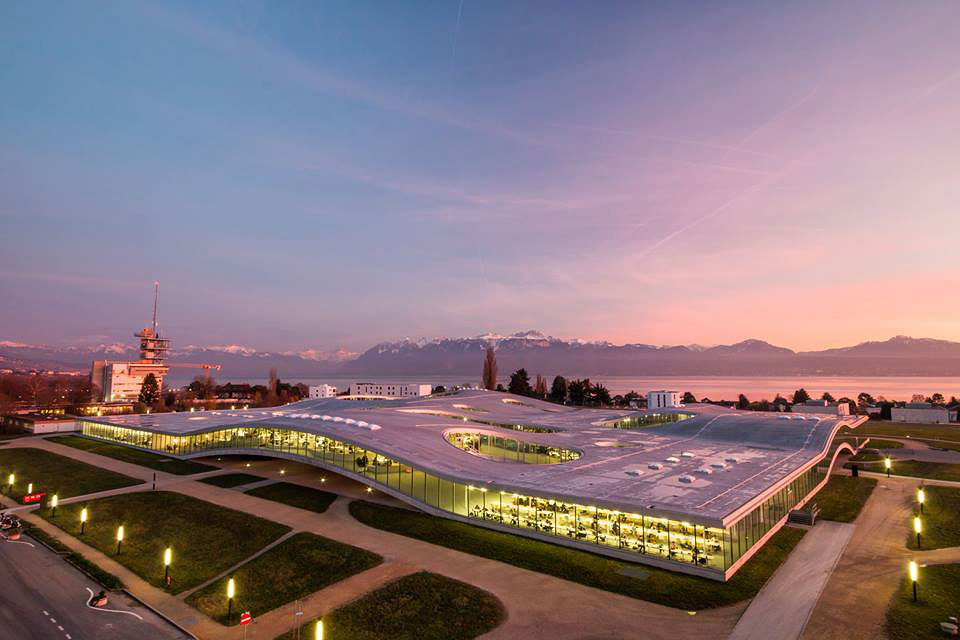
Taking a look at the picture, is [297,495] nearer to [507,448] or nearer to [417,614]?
[507,448]

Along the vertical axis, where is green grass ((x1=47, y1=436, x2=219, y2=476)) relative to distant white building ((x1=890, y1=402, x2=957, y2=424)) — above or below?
below

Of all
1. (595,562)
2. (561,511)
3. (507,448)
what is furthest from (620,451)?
(595,562)

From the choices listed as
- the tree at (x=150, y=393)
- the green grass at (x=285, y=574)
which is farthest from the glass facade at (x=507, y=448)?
the tree at (x=150, y=393)

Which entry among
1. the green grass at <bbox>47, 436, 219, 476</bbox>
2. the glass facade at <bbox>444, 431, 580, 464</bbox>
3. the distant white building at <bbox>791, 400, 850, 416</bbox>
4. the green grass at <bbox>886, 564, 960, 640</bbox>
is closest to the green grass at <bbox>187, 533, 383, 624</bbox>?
the glass facade at <bbox>444, 431, 580, 464</bbox>

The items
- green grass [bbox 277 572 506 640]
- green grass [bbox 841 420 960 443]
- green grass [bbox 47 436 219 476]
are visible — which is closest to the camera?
green grass [bbox 277 572 506 640]

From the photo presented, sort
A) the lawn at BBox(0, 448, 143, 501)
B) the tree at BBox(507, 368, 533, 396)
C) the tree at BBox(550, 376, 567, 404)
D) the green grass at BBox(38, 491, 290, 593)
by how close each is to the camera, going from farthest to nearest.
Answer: the tree at BBox(550, 376, 567, 404) < the tree at BBox(507, 368, 533, 396) < the lawn at BBox(0, 448, 143, 501) < the green grass at BBox(38, 491, 290, 593)

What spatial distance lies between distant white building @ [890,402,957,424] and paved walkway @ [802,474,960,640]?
8789 cm

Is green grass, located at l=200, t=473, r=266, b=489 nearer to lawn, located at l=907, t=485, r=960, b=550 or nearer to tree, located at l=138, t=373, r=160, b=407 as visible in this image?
lawn, located at l=907, t=485, r=960, b=550

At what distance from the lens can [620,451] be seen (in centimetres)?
4903

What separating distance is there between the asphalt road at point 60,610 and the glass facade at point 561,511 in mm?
18518

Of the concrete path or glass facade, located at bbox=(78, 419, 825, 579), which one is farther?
glass facade, located at bbox=(78, 419, 825, 579)

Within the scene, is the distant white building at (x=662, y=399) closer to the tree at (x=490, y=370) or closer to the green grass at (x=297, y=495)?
the tree at (x=490, y=370)

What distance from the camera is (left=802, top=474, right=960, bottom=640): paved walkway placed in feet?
70.4

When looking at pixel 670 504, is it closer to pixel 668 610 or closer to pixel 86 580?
pixel 668 610
